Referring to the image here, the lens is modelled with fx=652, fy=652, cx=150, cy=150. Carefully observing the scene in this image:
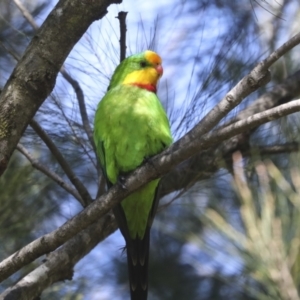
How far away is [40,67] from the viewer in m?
1.73

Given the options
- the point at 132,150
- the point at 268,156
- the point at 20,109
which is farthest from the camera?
the point at 268,156

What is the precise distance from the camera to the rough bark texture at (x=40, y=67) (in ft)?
5.48

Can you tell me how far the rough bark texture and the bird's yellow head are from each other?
22.8 inches

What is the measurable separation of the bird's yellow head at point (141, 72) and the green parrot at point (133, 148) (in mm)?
140

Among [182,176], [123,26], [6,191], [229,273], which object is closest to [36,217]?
[6,191]

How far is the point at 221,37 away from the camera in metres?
2.63

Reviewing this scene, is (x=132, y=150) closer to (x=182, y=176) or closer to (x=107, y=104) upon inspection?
(x=107, y=104)

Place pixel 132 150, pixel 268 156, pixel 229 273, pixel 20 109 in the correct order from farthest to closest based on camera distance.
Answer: pixel 268 156 → pixel 229 273 → pixel 132 150 → pixel 20 109

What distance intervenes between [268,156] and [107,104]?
29.8 inches

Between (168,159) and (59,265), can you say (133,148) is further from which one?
(168,159)

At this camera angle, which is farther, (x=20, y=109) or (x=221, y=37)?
(x=221, y=37)

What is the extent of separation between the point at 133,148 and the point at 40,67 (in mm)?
494

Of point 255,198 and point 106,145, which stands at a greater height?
point 106,145

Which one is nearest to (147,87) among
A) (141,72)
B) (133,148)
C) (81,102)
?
(141,72)
